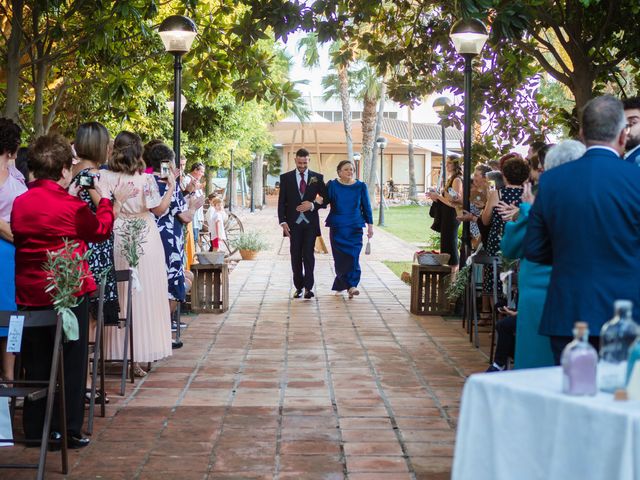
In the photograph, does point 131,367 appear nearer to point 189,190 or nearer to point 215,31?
point 189,190

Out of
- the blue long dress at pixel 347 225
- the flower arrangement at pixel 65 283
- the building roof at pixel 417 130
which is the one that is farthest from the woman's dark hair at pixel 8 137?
the building roof at pixel 417 130

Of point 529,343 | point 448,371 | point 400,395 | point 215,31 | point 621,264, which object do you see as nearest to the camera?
point 621,264

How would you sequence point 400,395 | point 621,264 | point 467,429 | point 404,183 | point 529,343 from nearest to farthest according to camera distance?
point 467,429
point 621,264
point 529,343
point 400,395
point 404,183

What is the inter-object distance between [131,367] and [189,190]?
3502 millimetres

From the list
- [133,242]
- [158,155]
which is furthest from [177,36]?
[133,242]

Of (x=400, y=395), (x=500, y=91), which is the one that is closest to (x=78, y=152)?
(x=400, y=395)

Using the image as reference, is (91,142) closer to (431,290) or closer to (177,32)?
(177,32)

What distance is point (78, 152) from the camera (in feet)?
23.0

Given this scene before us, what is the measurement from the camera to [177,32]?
35.3ft

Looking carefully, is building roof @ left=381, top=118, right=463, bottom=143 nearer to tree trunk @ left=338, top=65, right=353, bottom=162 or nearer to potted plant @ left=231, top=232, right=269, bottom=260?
tree trunk @ left=338, top=65, right=353, bottom=162

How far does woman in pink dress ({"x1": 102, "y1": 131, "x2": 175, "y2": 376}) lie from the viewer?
7754 millimetres

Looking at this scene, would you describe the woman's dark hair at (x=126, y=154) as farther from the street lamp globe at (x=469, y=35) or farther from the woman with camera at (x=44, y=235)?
the street lamp globe at (x=469, y=35)

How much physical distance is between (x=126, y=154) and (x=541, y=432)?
4971mm

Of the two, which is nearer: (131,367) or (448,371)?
(131,367)
